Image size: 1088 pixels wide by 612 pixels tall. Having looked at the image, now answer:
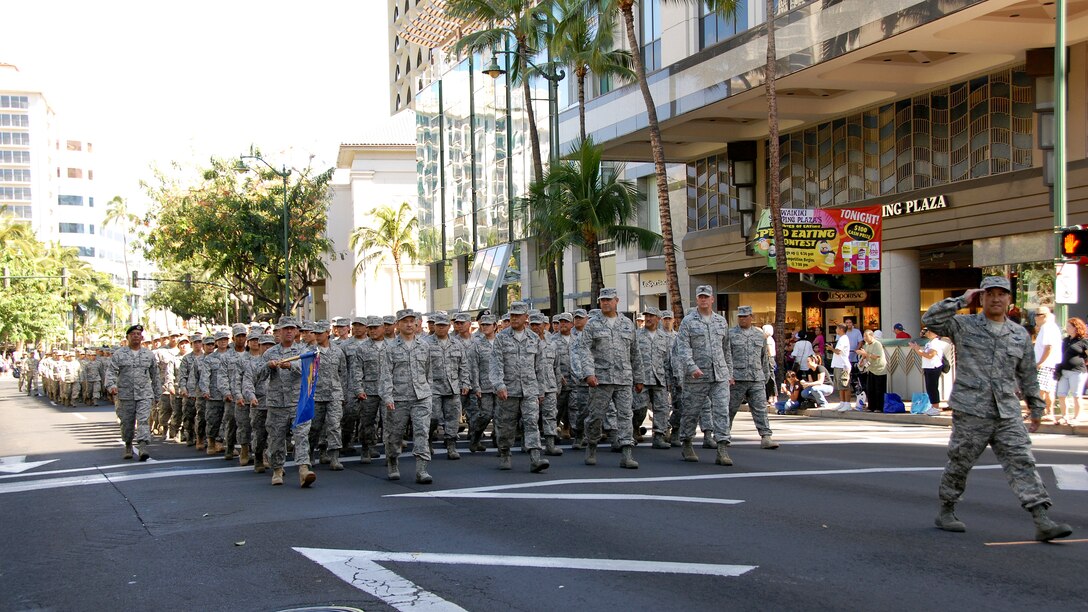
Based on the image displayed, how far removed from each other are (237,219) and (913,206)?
102 ft

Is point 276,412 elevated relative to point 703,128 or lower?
lower

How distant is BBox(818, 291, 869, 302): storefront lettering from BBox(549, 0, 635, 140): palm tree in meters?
9.79

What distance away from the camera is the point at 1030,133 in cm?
2355

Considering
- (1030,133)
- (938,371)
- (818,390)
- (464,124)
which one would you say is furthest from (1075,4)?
(464,124)

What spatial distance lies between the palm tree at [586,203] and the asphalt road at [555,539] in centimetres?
1413

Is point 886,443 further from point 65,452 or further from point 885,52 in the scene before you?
point 65,452

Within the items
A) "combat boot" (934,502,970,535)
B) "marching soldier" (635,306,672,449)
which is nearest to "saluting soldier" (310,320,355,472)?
"marching soldier" (635,306,672,449)

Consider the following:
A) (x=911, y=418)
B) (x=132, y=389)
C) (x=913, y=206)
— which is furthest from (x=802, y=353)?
(x=132, y=389)

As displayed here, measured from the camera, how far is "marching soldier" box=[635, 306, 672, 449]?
1577cm

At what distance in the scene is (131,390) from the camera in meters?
16.7

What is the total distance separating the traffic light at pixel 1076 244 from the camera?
17125 mm

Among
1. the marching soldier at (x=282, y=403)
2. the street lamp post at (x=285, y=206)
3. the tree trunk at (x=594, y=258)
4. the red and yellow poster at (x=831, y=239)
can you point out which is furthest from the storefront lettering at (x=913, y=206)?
the street lamp post at (x=285, y=206)

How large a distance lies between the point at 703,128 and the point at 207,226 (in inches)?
967

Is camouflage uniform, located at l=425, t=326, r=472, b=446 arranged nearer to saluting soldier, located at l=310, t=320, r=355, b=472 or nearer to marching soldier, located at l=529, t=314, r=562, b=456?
marching soldier, located at l=529, t=314, r=562, b=456
